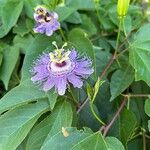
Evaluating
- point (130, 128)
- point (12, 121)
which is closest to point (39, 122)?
point (12, 121)

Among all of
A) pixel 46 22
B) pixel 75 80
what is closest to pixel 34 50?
pixel 46 22

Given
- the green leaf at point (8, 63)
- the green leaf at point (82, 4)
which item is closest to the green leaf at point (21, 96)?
the green leaf at point (8, 63)

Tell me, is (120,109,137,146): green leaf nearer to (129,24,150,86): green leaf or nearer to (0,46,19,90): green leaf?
(129,24,150,86): green leaf

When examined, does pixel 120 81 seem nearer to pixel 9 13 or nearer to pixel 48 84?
pixel 48 84

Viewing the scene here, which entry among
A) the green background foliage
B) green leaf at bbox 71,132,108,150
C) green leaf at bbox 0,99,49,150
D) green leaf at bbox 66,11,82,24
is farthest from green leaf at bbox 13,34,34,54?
green leaf at bbox 71,132,108,150

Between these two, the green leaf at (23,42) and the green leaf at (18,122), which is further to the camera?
the green leaf at (23,42)

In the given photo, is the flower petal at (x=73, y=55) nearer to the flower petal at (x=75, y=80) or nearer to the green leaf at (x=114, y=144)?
the flower petal at (x=75, y=80)

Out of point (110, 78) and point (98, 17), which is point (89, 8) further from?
point (110, 78)
